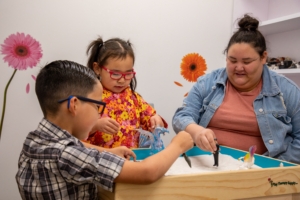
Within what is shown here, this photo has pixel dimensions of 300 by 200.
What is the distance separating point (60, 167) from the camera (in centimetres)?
69

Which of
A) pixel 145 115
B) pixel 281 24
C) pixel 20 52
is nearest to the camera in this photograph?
pixel 145 115

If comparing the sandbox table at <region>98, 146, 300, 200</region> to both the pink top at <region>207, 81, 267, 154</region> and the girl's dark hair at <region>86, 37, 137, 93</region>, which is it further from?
the girl's dark hair at <region>86, 37, 137, 93</region>

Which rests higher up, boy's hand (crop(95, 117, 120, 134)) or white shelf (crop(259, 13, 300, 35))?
white shelf (crop(259, 13, 300, 35))

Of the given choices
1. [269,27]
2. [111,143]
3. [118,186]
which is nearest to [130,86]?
[111,143]

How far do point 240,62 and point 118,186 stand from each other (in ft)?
2.76

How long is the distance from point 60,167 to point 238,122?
2.77ft

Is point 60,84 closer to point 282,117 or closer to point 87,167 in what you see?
point 87,167

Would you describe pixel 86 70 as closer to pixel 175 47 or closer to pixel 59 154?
pixel 59 154

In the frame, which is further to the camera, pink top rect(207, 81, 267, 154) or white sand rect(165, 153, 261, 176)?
pink top rect(207, 81, 267, 154)

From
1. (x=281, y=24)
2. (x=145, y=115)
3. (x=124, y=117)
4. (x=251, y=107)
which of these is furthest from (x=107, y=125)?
(x=281, y=24)

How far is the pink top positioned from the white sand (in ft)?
0.56

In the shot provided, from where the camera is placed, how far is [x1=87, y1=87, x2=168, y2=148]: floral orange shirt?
1234 mm

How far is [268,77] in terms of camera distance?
132 centimetres

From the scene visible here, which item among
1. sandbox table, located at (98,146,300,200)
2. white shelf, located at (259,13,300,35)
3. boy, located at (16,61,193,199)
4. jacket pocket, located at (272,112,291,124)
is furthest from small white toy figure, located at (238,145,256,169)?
white shelf, located at (259,13,300,35)
